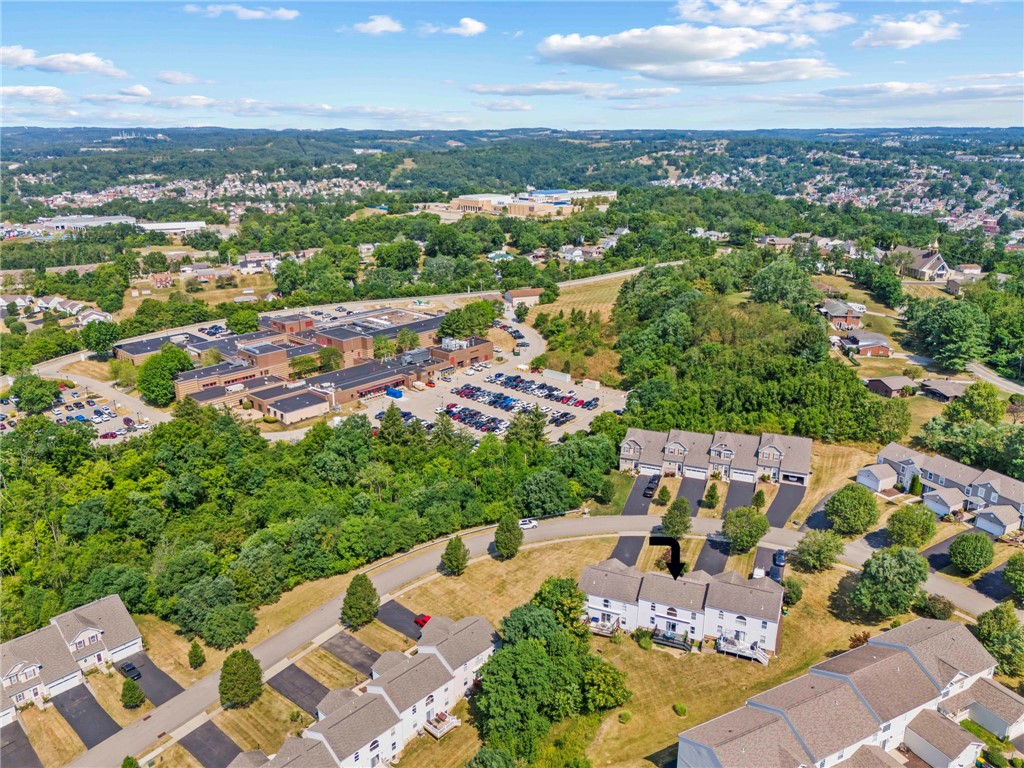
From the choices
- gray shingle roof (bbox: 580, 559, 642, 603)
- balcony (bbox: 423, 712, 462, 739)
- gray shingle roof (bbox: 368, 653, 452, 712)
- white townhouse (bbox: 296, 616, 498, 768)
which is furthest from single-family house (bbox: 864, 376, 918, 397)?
balcony (bbox: 423, 712, 462, 739)

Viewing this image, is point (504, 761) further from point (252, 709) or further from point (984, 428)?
point (984, 428)

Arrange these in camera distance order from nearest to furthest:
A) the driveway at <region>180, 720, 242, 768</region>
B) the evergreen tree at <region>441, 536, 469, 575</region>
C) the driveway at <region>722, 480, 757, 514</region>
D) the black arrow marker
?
the driveway at <region>180, 720, 242, 768</region> < the black arrow marker < the evergreen tree at <region>441, 536, 469, 575</region> < the driveway at <region>722, 480, 757, 514</region>

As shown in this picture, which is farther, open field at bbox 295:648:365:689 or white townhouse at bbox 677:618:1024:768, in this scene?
open field at bbox 295:648:365:689

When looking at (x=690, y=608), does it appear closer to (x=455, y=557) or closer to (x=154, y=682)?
(x=455, y=557)

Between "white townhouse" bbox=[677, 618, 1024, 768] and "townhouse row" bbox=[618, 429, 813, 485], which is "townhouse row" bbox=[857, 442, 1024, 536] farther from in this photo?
"white townhouse" bbox=[677, 618, 1024, 768]

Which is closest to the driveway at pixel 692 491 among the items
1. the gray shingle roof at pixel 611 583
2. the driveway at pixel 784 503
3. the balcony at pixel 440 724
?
the driveway at pixel 784 503

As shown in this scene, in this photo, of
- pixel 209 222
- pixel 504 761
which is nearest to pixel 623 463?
pixel 504 761

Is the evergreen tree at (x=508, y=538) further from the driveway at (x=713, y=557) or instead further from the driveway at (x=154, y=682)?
the driveway at (x=154, y=682)
